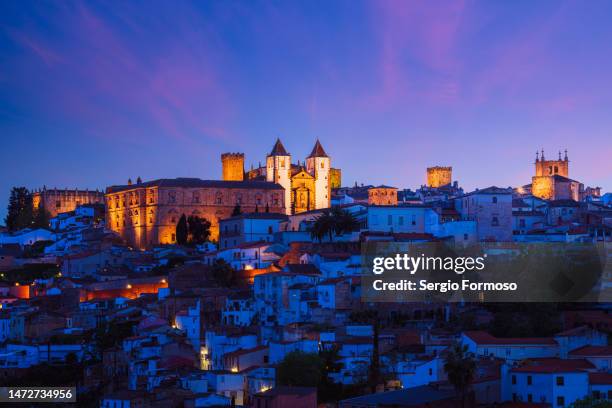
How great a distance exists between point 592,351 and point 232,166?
64.7m

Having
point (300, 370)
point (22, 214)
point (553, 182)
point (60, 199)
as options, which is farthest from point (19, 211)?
point (300, 370)

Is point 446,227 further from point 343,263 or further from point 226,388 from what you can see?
point 226,388

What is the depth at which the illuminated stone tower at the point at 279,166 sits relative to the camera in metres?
91.0

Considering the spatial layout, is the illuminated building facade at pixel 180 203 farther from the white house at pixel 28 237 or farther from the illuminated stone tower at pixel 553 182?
the illuminated stone tower at pixel 553 182

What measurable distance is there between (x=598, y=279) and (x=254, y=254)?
18.0m

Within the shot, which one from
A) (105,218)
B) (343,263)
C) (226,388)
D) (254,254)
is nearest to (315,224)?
(254,254)

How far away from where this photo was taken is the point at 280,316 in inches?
1993

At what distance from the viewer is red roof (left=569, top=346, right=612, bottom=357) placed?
3806 cm

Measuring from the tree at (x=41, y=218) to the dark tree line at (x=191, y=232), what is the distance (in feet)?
71.1

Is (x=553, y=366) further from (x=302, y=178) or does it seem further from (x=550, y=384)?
(x=302, y=178)

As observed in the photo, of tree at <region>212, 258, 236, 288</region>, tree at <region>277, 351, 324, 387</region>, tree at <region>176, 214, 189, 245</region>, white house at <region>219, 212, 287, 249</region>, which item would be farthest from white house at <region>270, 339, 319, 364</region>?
tree at <region>176, 214, 189, 245</region>

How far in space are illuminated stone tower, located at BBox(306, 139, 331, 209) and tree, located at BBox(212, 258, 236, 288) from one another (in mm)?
27622

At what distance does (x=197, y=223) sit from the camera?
80875 mm

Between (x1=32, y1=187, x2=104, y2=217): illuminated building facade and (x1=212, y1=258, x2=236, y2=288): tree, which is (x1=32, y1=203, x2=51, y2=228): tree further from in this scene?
(x1=212, y1=258, x2=236, y2=288): tree
